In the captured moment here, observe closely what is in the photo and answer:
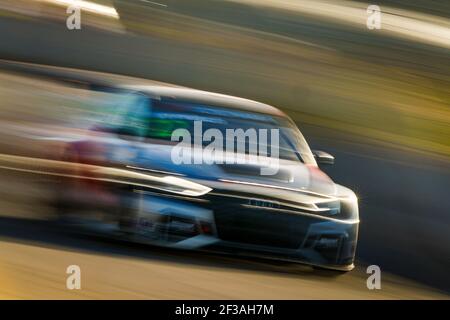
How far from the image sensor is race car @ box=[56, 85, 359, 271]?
14.6 feet

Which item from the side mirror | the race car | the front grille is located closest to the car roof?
the race car

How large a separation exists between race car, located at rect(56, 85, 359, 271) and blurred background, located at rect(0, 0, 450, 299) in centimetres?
10

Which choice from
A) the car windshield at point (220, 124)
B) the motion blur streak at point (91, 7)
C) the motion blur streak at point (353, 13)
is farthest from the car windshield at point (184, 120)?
the motion blur streak at point (353, 13)

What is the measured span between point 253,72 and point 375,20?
3.73 feet

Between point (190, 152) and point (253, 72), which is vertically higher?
point (253, 72)

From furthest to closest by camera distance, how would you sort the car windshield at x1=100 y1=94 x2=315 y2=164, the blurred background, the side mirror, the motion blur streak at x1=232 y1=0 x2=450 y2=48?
the motion blur streak at x1=232 y1=0 x2=450 y2=48 < the side mirror < the car windshield at x1=100 y1=94 x2=315 y2=164 < the blurred background

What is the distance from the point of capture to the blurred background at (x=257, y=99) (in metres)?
4.44

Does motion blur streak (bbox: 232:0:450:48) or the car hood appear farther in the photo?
motion blur streak (bbox: 232:0:450:48)

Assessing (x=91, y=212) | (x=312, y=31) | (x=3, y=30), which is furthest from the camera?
(x=312, y=31)

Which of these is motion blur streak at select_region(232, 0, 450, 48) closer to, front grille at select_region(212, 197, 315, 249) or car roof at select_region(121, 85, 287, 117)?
car roof at select_region(121, 85, 287, 117)
